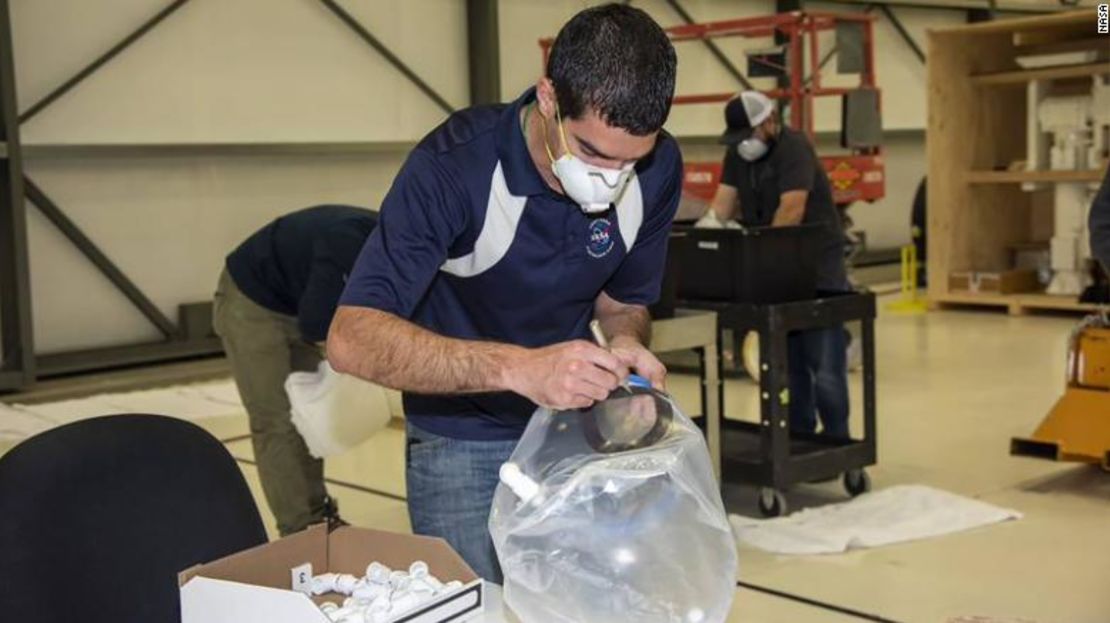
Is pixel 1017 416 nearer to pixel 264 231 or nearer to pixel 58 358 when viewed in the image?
pixel 264 231

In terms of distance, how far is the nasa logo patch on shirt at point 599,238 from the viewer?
2.15 meters

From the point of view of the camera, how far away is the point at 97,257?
7.79 m

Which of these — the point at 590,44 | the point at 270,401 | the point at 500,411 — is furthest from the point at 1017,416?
the point at 590,44

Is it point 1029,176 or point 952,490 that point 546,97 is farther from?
point 1029,176

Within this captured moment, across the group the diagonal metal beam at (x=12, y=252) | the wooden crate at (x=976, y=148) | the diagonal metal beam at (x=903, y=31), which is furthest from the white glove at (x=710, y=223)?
the diagonal metal beam at (x=903, y=31)

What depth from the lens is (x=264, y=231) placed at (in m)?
3.91

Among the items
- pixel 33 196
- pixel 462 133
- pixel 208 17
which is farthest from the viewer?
pixel 208 17

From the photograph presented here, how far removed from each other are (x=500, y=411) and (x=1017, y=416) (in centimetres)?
426

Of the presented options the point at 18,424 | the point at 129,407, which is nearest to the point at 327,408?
the point at 18,424

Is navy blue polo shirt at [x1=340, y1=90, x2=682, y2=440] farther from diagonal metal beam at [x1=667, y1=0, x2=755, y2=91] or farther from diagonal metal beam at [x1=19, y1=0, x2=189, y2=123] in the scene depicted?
diagonal metal beam at [x1=667, y1=0, x2=755, y2=91]

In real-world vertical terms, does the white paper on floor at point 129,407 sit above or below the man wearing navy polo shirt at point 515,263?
below

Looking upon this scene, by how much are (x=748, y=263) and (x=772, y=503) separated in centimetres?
82

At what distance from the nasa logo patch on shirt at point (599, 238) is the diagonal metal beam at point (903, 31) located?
11.0m

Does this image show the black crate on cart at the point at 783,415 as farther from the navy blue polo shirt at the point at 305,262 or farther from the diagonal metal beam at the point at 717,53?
the diagonal metal beam at the point at 717,53
